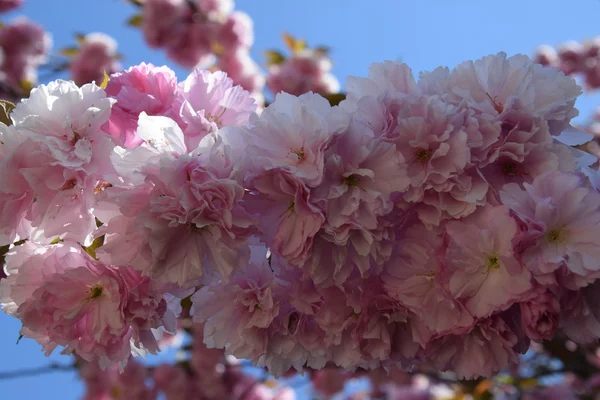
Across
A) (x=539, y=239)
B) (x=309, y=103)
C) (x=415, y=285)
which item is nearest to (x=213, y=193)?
(x=309, y=103)

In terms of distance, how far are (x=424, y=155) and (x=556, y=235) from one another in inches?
7.3

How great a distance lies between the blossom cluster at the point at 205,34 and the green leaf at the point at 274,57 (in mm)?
Answer: 189

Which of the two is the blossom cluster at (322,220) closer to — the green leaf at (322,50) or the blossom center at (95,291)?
the blossom center at (95,291)

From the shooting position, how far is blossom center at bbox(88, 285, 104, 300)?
0.77m

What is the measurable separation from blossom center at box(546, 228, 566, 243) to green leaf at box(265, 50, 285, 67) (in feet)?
10.8

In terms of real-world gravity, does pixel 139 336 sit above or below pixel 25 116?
below

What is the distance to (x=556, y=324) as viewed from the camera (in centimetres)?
68

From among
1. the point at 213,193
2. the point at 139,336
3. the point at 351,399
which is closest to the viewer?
the point at 213,193

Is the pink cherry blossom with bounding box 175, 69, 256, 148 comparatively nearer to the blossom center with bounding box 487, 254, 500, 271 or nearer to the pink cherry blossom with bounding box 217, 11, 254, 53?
the blossom center with bounding box 487, 254, 500, 271

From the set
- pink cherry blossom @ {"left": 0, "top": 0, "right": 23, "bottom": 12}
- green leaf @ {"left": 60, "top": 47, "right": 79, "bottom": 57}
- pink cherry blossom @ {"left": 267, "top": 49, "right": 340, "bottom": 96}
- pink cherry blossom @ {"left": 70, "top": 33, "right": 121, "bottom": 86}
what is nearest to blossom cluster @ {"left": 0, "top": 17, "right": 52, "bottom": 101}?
pink cherry blossom @ {"left": 0, "top": 0, "right": 23, "bottom": 12}

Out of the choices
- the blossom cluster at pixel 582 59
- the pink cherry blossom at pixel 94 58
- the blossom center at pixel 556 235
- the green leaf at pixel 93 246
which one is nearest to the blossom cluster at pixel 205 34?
the pink cherry blossom at pixel 94 58

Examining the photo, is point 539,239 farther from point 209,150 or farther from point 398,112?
point 209,150

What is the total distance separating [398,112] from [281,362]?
0.40 metres

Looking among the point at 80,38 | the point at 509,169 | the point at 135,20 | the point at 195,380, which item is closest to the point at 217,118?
the point at 509,169
